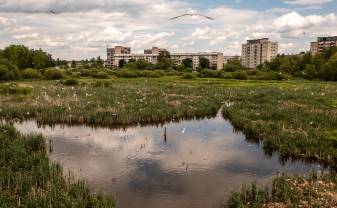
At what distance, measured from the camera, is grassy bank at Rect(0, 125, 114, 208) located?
→ 38.8 ft

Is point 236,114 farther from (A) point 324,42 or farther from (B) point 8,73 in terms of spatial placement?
(A) point 324,42

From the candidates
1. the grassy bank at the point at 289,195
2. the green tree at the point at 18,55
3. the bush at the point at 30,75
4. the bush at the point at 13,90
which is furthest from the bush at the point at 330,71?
the grassy bank at the point at 289,195

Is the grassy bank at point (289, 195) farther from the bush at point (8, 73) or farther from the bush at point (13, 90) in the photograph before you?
the bush at point (8, 73)

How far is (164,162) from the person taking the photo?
18109mm

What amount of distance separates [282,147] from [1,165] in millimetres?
12594

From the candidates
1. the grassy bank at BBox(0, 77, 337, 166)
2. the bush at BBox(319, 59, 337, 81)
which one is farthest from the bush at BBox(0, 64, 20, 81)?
the bush at BBox(319, 59, 337, 81)

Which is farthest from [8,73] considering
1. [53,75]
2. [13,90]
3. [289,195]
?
[289,195]

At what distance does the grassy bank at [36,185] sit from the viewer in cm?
1182

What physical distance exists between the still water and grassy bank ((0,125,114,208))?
1.30 meters

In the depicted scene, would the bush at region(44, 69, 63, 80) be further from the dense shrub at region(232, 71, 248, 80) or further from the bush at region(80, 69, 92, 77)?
the dense shrub at region(232, 71, 248, 80)

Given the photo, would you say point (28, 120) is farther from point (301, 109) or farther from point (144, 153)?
point (301, 109)

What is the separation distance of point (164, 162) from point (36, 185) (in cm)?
643

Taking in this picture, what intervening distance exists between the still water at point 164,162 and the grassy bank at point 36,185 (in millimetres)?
1304

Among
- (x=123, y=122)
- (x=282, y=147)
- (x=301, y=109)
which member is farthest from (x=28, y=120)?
(x=301, y=109)
